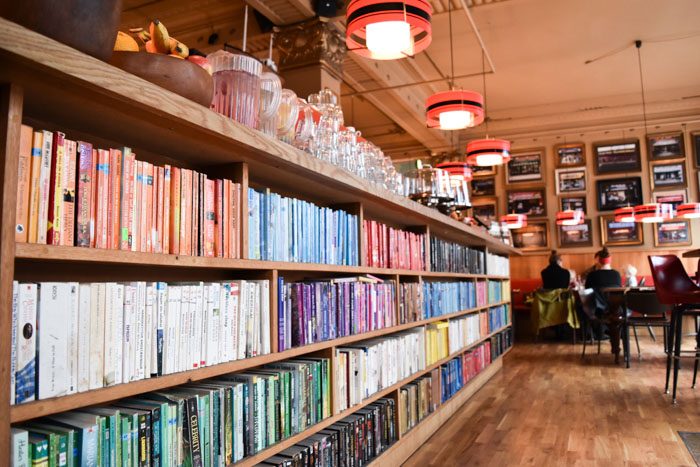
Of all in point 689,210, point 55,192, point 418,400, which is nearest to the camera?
point 55,192

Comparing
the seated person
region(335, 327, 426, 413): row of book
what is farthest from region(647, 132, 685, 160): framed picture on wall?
region(335, 327, 426, 413): row of book

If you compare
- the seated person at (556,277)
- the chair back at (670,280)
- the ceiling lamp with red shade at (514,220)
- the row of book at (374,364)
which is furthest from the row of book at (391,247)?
the ceiling lamp with red shade at (514,220)

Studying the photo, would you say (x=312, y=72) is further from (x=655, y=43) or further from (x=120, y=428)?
(x=655, y=43)

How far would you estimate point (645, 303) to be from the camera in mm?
5395

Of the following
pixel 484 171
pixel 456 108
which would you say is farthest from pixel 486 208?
pixel 456 108

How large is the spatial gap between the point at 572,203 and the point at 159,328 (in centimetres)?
1051

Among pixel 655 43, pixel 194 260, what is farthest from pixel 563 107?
pixel 194 260

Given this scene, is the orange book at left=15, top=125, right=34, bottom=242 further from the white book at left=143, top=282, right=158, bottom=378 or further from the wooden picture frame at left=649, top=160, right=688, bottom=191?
the wooden picture frame at left=649, top=160, right=688, bottom=191

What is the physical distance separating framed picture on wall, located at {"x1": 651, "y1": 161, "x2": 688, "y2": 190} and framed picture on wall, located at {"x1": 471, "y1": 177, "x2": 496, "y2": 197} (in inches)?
117

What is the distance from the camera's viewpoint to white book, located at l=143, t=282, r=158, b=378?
1268mm

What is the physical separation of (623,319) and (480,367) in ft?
6.57

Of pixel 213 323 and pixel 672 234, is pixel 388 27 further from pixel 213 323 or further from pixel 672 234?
pixel 672 234

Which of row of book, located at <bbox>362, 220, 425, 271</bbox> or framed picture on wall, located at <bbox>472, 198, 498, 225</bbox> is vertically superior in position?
framed picture on wall, located at <bbox>472, 198, 498, 225</bbox>

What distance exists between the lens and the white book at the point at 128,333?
3.98 feet
